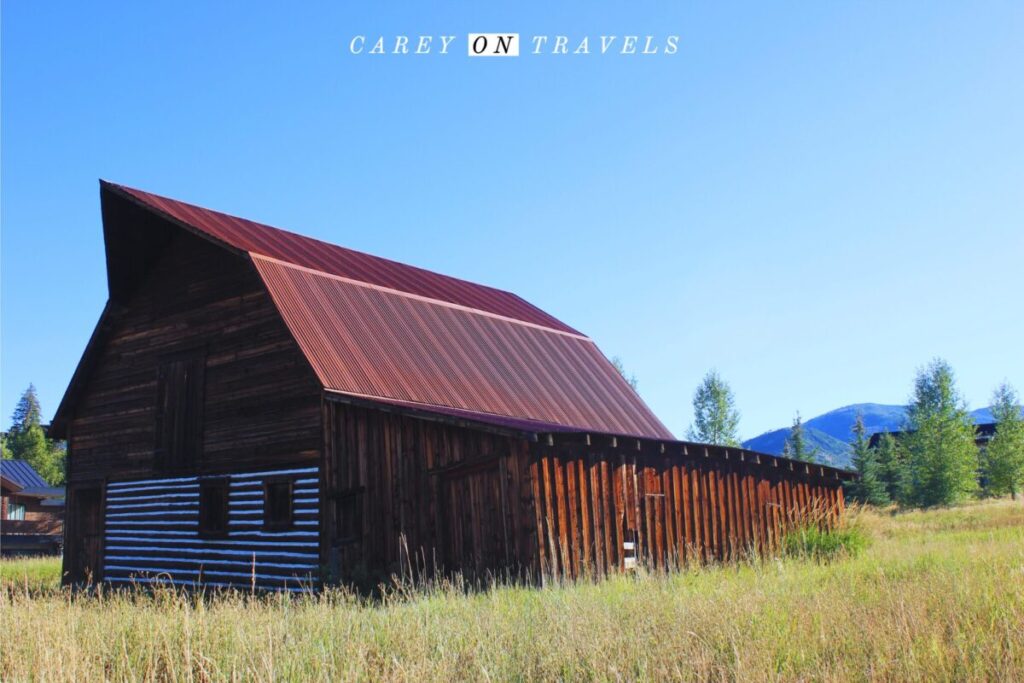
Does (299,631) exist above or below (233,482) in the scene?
below

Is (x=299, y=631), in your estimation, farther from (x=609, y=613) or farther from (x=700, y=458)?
(x=700, y=458)

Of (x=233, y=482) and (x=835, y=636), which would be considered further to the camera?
(x=233, y=482)

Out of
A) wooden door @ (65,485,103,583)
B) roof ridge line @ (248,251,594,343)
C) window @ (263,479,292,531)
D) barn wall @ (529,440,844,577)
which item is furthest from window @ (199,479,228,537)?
barn wall @ (529,440,844,577)

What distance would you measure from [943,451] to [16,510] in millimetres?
54902

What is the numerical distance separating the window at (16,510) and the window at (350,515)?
131 ft

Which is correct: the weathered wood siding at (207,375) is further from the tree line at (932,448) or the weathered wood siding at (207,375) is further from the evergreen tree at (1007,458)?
A: the evergreen tree at (1007,458)

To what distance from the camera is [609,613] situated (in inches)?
359

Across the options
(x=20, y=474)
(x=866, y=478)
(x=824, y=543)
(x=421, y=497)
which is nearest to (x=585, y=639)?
(x=421, y=497)

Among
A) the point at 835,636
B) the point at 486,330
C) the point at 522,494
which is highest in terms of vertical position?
the point at 486,330

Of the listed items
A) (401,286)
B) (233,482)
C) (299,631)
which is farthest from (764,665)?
(401,286)

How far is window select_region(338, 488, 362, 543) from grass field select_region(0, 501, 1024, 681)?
264 inches

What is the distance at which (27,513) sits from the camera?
49750 millimetres

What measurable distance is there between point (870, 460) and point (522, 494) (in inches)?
2060

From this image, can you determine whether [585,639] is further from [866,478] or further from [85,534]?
[866,478]
